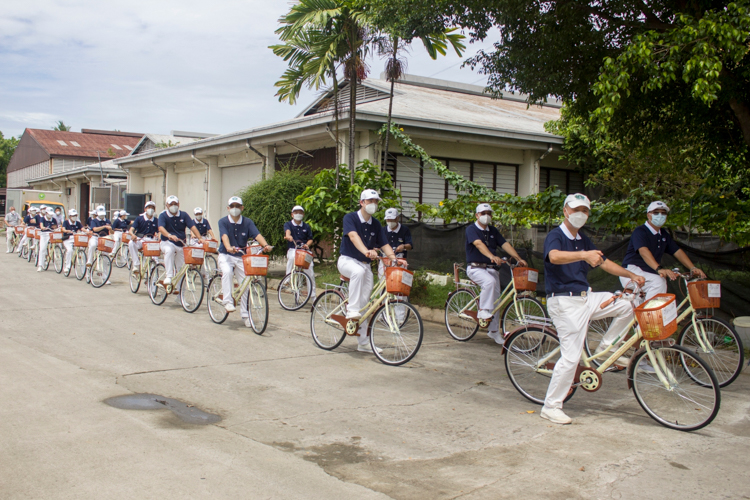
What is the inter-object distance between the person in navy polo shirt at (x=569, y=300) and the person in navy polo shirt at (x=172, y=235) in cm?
795

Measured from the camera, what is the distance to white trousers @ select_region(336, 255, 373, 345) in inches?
328

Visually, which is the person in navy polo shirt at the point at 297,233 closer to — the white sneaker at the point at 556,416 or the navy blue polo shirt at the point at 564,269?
the navy blue polo shirt at the point at 564,269

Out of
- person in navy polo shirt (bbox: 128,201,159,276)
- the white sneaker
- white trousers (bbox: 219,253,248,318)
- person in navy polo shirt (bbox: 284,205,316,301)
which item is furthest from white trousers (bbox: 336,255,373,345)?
person in navy polo shirt (bbox: 128,201,159,276)

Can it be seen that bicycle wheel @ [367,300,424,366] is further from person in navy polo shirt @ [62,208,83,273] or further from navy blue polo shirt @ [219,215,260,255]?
person in navy polo shirt @ [62,208,83,273]

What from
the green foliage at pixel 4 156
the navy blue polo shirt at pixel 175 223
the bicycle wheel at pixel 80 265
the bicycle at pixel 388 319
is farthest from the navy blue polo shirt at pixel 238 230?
the green foliage at pixel 4 156

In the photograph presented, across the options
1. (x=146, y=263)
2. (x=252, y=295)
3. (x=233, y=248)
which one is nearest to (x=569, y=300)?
(x=252, y=295)

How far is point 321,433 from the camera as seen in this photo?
17.5 ft

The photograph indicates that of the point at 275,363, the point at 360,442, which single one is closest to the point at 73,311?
the point at 275,363

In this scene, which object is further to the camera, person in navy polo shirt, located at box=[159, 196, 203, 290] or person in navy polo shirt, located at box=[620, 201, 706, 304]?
person in navy polo shirt, located at box=[159, 196, 203, 290]

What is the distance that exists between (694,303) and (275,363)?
4876 millimetres

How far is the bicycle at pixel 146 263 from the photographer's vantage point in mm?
12641

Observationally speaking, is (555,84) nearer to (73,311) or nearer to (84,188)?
(73,311)

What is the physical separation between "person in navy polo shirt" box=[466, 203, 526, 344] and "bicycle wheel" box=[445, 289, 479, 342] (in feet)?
1.17

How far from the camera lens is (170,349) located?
848 cm
